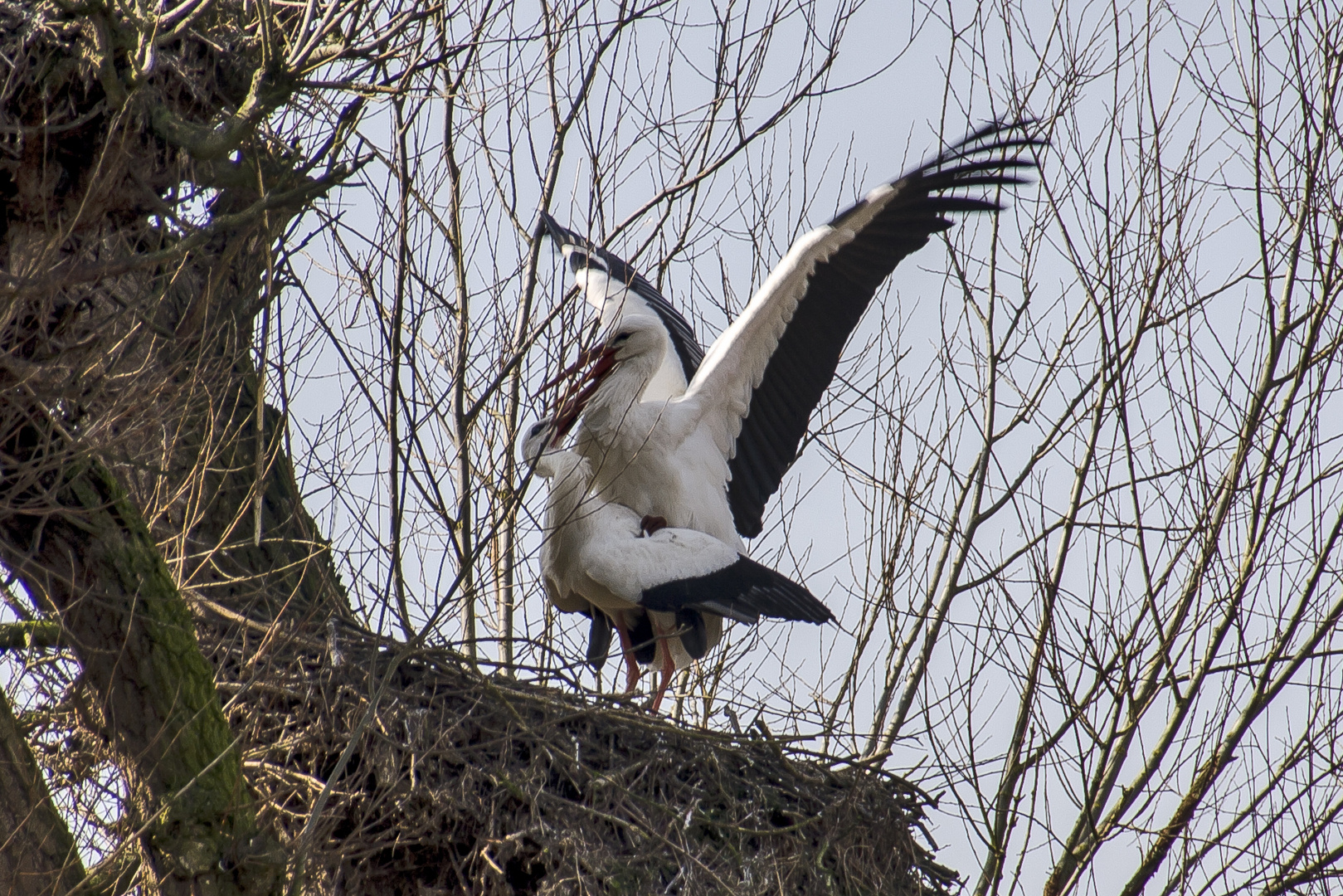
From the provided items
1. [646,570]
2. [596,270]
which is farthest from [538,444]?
[596,270]

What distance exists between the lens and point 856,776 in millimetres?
4961

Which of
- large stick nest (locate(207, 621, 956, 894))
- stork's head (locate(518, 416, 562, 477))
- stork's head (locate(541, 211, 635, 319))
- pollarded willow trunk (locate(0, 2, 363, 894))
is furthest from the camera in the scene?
stork's head (locate(541, 211, 635, 319))

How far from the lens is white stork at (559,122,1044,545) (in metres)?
6.39

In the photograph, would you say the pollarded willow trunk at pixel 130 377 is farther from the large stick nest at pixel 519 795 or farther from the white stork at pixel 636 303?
the white stork at pixel 636 303

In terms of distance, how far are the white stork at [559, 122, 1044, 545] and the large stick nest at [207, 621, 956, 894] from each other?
5.79 ft

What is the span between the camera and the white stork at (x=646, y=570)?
5848mm

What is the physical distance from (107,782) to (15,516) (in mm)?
818

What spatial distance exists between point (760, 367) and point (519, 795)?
2.77 m

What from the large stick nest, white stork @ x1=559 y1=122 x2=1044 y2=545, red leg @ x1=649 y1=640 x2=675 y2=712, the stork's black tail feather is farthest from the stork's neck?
the large stick nest

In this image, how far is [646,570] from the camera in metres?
5.86

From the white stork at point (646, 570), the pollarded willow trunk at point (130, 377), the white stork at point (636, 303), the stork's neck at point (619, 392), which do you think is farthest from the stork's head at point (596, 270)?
the pollarded willow trunk at point (130, 377)

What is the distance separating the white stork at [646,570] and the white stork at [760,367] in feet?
0.89

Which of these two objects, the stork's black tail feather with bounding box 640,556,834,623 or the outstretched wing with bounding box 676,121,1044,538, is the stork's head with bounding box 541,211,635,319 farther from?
the stork's black tail feather with bounding box 640,556,834,623

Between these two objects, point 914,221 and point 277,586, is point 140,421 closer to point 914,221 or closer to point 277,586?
point 277,586
